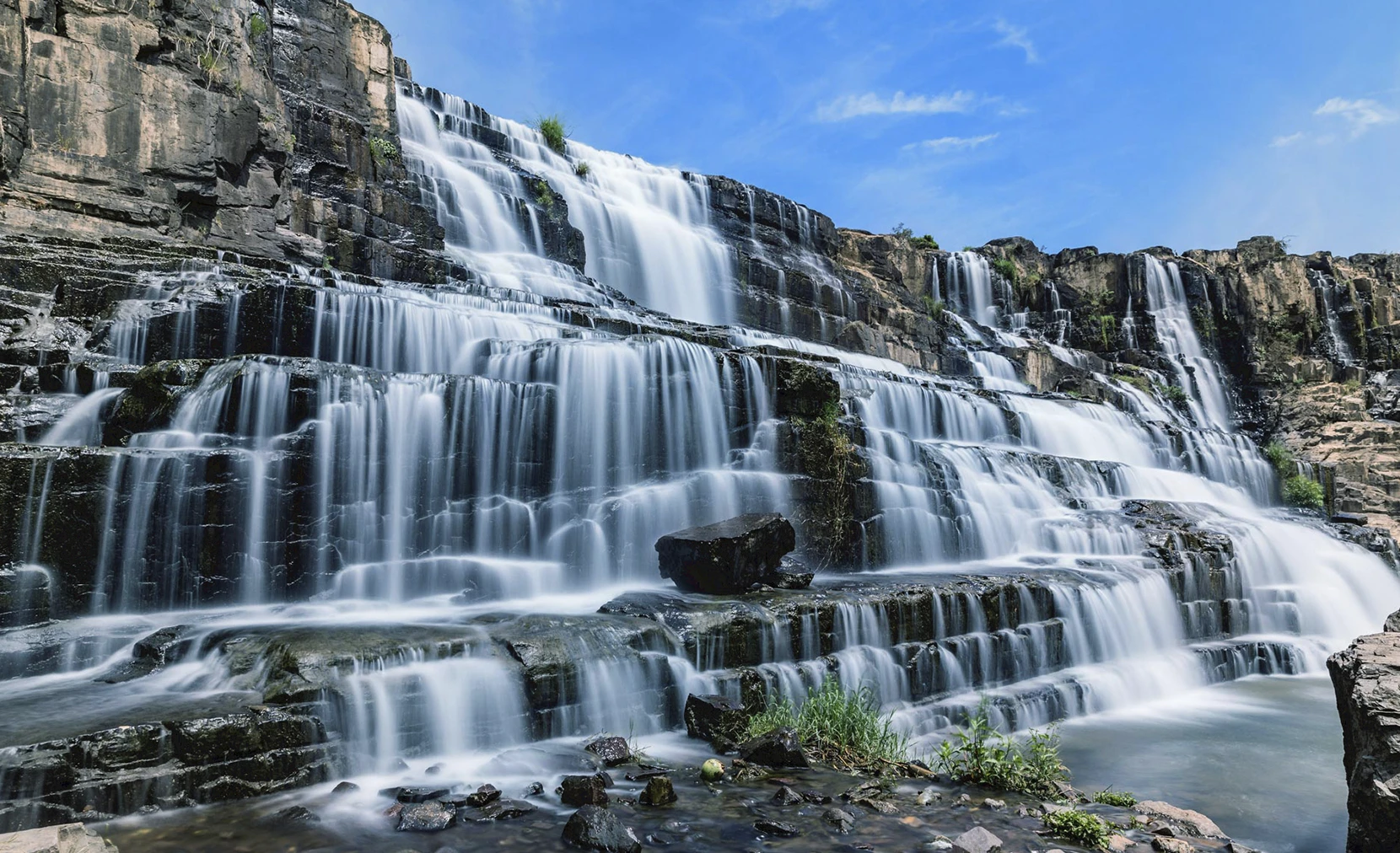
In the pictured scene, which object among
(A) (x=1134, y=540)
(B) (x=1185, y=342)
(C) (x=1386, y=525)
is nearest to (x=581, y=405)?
(A) (x=1134, y=540)

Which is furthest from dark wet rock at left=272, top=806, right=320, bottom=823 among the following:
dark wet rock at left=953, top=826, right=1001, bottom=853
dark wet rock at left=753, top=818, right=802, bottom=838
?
dark wet rock at left=953, top=826, right=1001, bottom=853

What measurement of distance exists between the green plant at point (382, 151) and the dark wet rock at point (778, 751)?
57.8ft

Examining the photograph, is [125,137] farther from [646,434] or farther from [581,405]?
[646,434]

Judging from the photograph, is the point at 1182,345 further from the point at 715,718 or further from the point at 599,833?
the point at 599,833

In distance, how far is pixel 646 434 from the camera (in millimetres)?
10680

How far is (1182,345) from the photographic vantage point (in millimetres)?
29984

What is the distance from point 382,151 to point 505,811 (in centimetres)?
1829

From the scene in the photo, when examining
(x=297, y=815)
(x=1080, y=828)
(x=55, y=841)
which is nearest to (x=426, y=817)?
(x=297, y=815)

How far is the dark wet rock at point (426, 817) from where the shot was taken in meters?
4.23

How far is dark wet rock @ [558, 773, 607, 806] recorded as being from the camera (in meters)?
4.59

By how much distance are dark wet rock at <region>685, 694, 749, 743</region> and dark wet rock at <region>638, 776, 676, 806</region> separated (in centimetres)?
126

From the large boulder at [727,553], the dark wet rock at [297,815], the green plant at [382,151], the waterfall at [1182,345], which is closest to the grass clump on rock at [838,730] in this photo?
the large boulder at [727,553]

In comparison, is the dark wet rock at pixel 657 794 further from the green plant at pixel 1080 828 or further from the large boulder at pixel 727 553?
the large boulder at pixel 727 553

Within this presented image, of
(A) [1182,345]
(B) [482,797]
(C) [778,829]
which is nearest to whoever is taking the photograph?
(C) [778,829]
